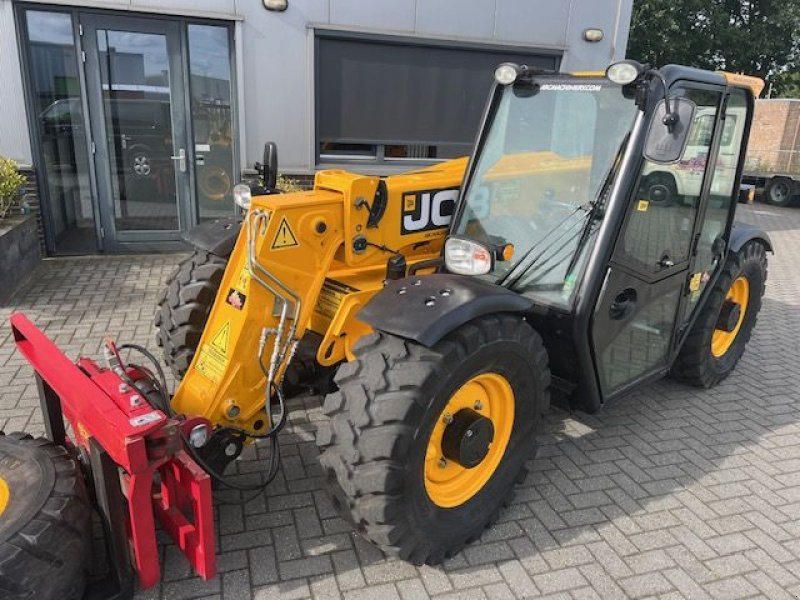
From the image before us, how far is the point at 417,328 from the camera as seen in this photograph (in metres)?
2.53

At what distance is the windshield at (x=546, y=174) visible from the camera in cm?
326

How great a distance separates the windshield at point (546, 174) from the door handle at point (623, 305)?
0.32 m

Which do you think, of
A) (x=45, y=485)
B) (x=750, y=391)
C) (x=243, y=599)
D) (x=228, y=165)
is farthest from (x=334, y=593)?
(x=228, y=165)

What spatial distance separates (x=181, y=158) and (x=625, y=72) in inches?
247

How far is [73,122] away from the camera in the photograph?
24.7 ft

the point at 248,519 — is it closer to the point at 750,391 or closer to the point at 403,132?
the point at 750,391

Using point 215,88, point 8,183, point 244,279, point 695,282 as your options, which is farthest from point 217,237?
point 215,88

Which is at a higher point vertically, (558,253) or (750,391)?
(558,253)

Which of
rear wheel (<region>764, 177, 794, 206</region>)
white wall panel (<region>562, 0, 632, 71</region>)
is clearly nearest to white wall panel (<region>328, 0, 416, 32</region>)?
white wall panel (<region>562, 0, 632, 71</region>)

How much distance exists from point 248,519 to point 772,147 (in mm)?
18972

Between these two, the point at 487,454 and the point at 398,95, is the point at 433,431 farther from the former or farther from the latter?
the point at 398,95

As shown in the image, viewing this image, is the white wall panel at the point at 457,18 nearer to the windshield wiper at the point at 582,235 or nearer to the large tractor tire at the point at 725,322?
the large tractor tire at the point at 725,322

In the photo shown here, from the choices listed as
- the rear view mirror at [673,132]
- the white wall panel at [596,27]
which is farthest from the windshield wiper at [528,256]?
the white wall panel at [596,27]

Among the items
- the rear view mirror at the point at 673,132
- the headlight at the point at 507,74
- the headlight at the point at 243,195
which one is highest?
the headlight at the point at 507,74
